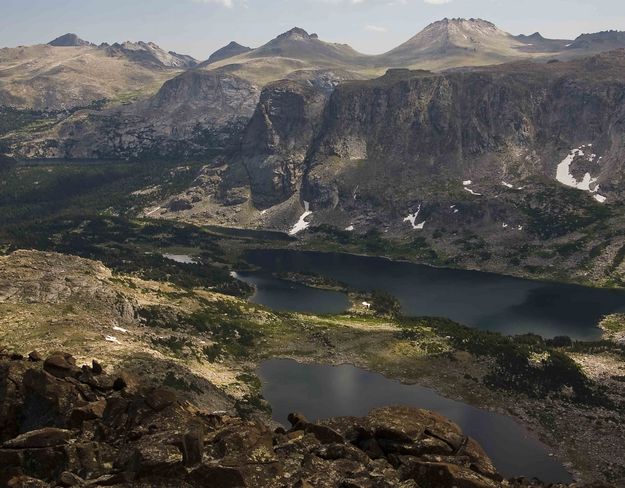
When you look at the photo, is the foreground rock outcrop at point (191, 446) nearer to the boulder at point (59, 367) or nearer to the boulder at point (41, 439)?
the boulder at point (41, 439)

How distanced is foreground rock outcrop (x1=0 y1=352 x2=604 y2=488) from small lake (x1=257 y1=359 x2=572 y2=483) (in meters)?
63.2

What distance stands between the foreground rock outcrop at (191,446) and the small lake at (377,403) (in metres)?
63.2

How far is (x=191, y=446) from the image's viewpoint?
1448 inches

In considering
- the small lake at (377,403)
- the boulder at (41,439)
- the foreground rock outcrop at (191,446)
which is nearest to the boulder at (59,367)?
the foreground rock outcrop at (191,446)

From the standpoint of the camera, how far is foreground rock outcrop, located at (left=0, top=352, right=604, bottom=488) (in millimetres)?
35281

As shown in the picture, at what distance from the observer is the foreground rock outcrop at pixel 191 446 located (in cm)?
3528

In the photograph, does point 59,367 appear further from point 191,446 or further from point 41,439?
point 191,446

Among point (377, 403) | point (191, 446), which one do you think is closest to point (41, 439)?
point (191, 446)

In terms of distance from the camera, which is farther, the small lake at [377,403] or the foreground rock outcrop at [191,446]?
the small lake at [377,403]

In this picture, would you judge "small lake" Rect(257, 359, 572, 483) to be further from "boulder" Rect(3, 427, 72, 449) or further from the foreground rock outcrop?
"boulder" Rect(3, 427, 72, 449)

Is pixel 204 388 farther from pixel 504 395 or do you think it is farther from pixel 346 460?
pixel 346 460

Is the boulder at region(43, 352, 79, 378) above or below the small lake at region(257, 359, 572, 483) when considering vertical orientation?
above

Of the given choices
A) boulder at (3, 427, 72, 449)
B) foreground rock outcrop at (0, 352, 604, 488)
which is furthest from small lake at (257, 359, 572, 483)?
boulder at (3, 427, 72, 449)

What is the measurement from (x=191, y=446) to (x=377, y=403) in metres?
87.8
